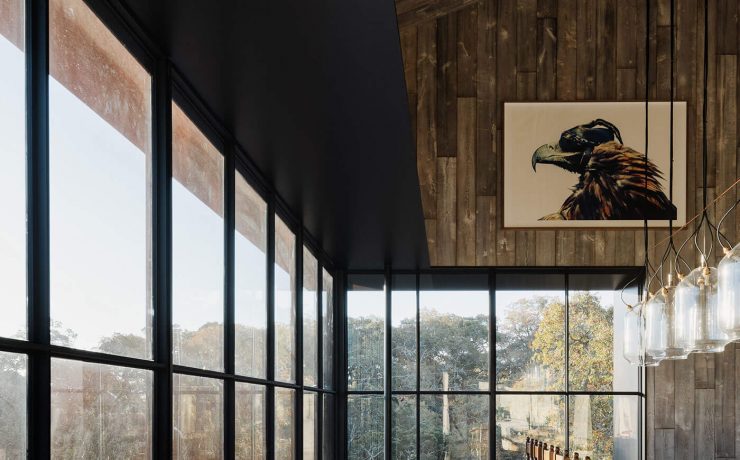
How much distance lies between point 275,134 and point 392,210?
1688 mm

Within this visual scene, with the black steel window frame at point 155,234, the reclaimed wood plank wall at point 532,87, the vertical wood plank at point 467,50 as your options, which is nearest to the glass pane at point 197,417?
the black steel window frame at point 155,234

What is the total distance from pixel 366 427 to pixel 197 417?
16.4ft

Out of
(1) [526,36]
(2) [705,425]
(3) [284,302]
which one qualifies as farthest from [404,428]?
(1) [526,36]

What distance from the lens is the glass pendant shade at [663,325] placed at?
149 inches

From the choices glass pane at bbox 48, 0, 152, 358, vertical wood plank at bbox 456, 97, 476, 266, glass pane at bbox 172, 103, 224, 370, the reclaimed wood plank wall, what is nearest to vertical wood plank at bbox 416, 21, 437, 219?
the reclaimed wood plank wall

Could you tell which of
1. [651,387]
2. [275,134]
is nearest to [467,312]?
[651,387]

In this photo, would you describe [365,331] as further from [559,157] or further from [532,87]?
[532,87]

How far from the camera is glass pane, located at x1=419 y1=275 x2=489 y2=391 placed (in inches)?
331

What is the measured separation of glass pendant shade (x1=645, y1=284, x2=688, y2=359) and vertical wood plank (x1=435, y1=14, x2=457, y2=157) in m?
4.59

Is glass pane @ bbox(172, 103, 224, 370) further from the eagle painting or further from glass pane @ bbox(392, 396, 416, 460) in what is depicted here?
the eagle painting

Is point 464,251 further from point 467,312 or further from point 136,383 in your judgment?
point 136,383

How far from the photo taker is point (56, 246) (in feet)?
7.47

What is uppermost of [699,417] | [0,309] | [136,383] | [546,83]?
[546,83]

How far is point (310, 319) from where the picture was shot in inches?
280
